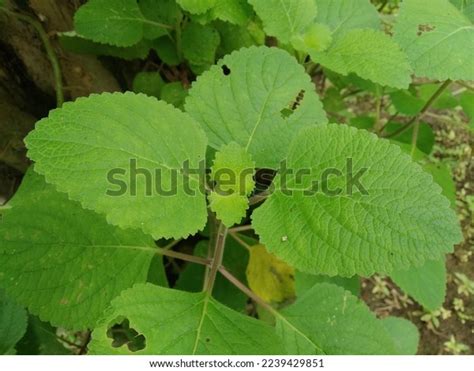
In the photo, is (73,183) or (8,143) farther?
(8,143)

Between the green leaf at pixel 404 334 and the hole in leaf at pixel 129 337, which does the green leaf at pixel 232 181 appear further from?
the green leaf at pixel 404 334

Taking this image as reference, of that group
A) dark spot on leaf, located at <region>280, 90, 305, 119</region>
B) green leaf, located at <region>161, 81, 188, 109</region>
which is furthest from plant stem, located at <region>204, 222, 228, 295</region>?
green leaf, located at <region>161, 81, 188, 109</region>

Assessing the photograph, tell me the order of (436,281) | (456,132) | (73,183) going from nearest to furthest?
(73,183)
(436,281)
(456,132)

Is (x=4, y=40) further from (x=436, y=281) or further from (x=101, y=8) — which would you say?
(x=436, y=281)

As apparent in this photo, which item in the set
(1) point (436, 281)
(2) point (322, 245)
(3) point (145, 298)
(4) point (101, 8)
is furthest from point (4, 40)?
(1) point (436, 281)

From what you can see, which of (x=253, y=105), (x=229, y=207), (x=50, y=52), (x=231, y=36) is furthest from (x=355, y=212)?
(x=50, y=52)

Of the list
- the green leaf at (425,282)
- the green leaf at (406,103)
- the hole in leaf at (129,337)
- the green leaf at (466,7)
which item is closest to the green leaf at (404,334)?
the green leaf at (425,282)

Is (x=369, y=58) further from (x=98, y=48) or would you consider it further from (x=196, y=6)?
(x=98, y=48)
